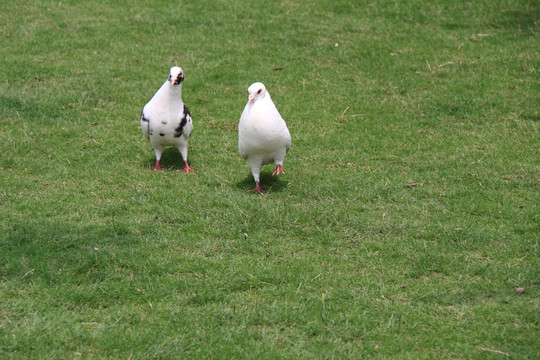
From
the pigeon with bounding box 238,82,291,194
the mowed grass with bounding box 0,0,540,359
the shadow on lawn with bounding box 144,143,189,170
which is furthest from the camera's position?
the shadow on lawn with bounding box 144,143,189,170

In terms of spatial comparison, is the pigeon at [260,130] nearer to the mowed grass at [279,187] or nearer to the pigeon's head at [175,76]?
the mowed grass at [279,187]

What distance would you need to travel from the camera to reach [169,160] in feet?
26.8

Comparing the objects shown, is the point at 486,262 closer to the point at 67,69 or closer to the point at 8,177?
the point at 8,177

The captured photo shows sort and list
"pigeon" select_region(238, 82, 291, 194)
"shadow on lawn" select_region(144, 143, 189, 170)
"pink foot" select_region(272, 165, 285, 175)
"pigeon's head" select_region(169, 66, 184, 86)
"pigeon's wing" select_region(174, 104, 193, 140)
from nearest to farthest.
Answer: "pigeon" select_region(238, 82, 291, 194) < "pink foot" select_region(272, 165, 285, 175) < "pigeon's head" select_region(169, 66, 184, 86) < "pigeon's wing" select_region(174, 104, 193, 140) < "shadow on lawn" select_region(144, 143, 189, 170)

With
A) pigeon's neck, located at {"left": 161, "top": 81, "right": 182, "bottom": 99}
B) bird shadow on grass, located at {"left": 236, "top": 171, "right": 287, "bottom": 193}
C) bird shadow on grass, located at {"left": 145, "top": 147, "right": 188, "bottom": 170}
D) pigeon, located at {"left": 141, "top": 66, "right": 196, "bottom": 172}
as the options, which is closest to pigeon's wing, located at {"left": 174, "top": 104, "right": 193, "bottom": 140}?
pigeon, located at {"left": 141, "top": 66, "right": 196, "bottom": 172}

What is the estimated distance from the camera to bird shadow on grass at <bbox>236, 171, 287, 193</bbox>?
7.20 m

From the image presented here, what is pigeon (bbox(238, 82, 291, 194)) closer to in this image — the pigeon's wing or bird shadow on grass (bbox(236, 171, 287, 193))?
bird shadow on grass (bbox(236, 171, 287, 193))

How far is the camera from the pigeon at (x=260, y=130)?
666cm

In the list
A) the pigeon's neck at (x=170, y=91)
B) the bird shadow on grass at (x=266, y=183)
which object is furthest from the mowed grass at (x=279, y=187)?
the pigeon's neck at (x=170, y=91)

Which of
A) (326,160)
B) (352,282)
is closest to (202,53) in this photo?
(326,160)

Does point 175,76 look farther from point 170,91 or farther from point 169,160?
point 169,160

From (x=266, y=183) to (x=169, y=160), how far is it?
1523 millimetres

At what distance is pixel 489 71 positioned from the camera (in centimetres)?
1044

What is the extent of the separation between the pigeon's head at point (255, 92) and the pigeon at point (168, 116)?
3.72 ft
